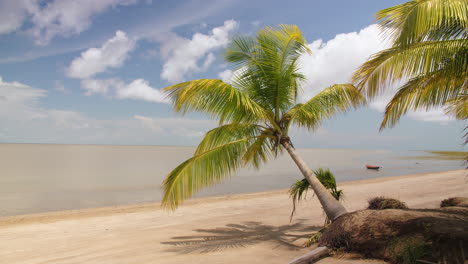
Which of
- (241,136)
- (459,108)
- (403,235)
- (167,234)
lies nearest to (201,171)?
(241,136)

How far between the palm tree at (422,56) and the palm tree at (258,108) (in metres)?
0.81

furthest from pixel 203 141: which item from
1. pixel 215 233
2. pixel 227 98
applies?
pixel 215 233

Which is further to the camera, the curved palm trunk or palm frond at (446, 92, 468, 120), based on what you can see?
palm frond at (446, 92, 468, 120)

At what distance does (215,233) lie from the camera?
8781 mm

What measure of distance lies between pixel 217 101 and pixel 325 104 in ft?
8.19

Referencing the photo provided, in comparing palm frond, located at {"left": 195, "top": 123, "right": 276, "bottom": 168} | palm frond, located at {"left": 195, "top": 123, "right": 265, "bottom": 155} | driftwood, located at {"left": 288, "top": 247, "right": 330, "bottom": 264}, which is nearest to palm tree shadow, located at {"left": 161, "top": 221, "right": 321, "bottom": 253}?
driftwood, located at {"left": 288, "top": 247, "right": 330, "bottom": 264}

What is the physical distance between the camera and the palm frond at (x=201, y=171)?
20.4ft

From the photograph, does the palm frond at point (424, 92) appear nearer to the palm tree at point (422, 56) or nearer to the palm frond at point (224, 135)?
the palm tree at point (422, 56)

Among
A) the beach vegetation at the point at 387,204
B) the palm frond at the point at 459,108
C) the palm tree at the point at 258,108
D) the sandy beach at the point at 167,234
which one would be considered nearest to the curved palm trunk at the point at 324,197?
the palm tree at the point at 258,108

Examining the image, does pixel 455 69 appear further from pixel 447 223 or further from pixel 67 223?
pixel 67 223

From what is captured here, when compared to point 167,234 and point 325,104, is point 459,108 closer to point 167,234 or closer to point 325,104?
point 325,104

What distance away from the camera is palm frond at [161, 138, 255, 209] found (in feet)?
20.4

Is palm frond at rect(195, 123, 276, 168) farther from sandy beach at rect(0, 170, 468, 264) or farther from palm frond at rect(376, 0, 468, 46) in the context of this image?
palm frond at rect(376, 0, 468, 46)

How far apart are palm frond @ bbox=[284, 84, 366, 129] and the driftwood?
113 inches
